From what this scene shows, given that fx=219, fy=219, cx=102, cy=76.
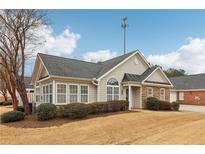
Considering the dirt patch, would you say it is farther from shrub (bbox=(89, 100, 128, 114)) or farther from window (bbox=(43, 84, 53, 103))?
window (bbox=(43, 84, 53, 103))

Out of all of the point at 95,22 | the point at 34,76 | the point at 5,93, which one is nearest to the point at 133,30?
the point at 95,22

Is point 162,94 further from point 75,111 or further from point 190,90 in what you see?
point 75,111

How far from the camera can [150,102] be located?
18125mm

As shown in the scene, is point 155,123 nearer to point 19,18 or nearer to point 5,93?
point 19,18

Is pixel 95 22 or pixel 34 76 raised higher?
pixel 95 22

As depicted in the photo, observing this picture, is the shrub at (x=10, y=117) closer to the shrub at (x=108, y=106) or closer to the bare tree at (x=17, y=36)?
the bare tree at (x=17, y=36)

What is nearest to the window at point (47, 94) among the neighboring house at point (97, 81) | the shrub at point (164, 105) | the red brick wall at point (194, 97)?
the neighboring house at point (97, 81)

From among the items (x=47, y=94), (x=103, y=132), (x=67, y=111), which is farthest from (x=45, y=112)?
(x=103, y=132)

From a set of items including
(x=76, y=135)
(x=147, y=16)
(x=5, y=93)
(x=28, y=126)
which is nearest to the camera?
(x=76, y=135)

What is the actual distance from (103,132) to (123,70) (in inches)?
374

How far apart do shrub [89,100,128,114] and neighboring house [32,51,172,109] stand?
3.33 ft

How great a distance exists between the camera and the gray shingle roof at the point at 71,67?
52.0 feet

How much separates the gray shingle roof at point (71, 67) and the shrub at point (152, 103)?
13.5ft
